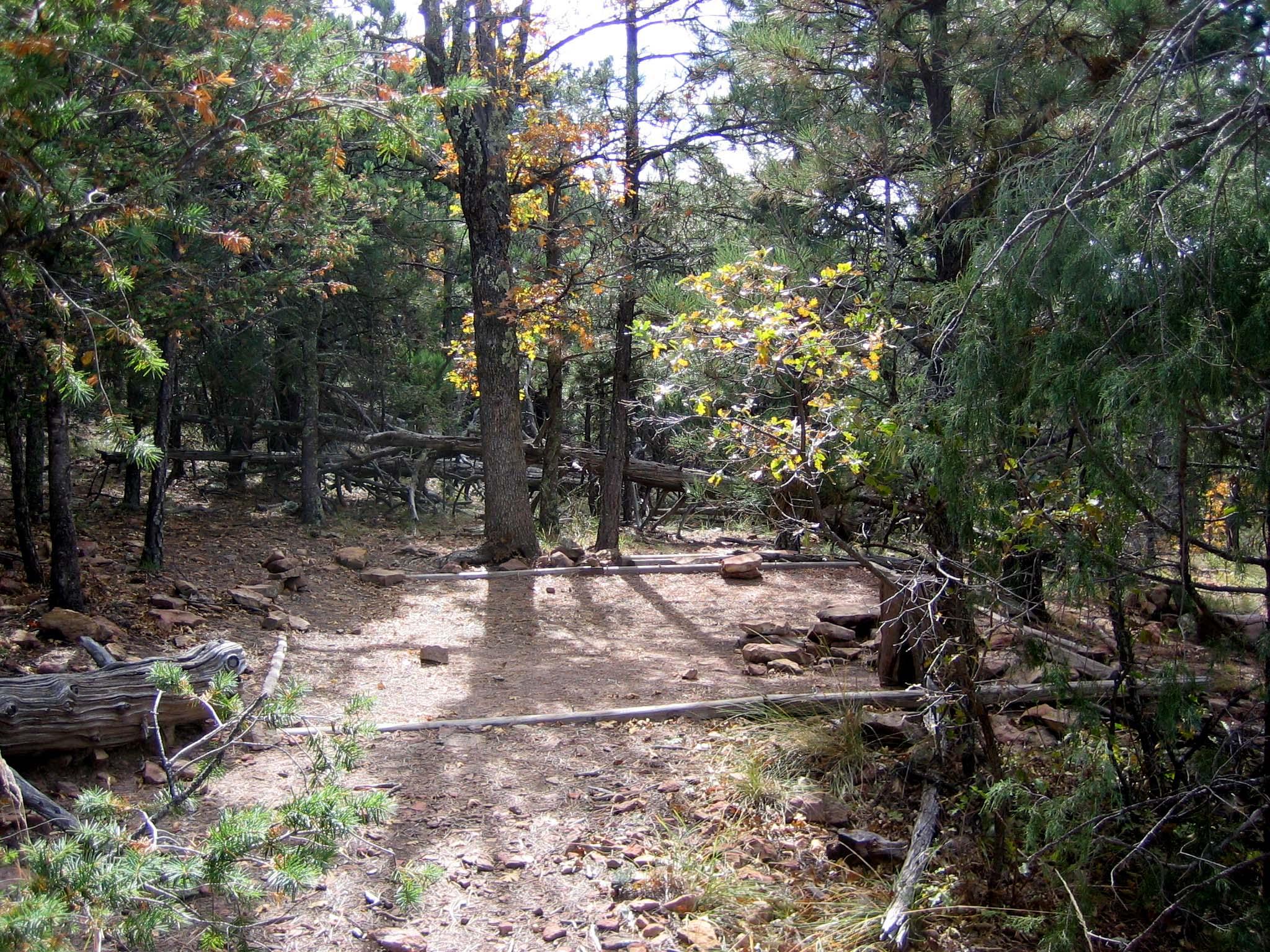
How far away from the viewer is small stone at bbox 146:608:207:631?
21.9 feet

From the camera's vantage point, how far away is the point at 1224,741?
3684 millimetres

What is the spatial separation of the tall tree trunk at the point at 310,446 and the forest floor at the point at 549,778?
8.70 ft

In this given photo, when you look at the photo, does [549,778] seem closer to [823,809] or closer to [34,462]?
[823,809]

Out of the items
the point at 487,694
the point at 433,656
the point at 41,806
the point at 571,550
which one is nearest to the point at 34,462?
the point at 433,656

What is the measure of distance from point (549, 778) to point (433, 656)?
232 cm

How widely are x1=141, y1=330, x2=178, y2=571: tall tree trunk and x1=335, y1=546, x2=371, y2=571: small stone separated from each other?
201 centimetres

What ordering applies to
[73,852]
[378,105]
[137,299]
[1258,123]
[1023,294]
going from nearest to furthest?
1. [73,852]
2. [1258,123]
3. [1023,294]
4. [378,105]
5. [137,299]

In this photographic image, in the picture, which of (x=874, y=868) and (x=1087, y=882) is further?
(x=874, y=868)

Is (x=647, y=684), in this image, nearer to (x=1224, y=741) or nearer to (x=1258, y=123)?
(x=1224, y=741)

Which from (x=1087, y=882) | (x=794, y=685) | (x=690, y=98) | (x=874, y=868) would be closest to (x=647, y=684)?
(x=794, y=685)

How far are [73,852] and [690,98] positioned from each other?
8922mm

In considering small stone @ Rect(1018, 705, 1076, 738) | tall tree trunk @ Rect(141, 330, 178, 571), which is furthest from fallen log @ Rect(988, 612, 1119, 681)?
tall tree trunk @ Rect(141, 330, 178, 571)

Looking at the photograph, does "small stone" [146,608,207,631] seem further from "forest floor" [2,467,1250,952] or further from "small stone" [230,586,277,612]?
"small stone" [230,586,277,612]

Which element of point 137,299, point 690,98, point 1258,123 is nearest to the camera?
point 1258,123
